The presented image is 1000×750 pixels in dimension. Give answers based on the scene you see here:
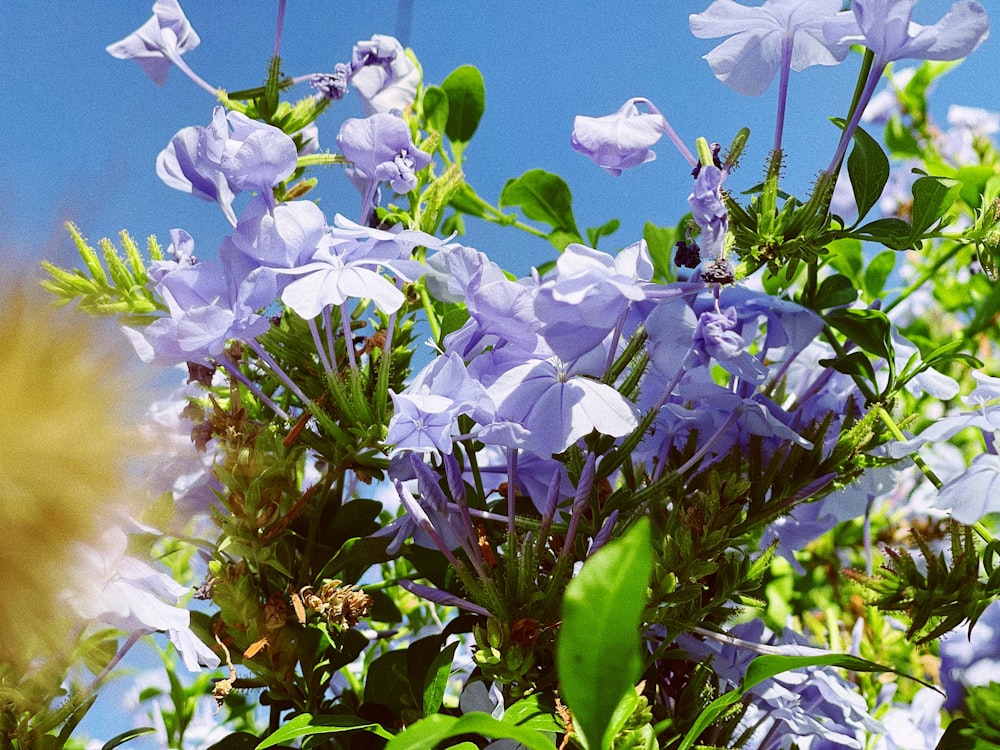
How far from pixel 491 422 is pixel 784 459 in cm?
13

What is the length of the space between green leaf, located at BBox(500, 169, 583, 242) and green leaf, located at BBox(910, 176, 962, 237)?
0.64ft

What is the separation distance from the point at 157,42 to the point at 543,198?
208 millimetres

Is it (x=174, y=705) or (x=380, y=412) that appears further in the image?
(x=174, y=705)

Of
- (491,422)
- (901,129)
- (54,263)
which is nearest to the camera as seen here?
(491,422)

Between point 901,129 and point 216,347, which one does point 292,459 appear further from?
point 901,129

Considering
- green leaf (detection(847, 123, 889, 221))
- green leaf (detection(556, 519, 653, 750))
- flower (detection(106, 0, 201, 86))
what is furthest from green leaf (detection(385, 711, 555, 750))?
flower (detection(106, 0, 201, 86))

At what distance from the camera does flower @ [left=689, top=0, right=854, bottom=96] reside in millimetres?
323

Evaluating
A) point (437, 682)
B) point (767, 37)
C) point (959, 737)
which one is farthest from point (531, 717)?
point (767, 37)

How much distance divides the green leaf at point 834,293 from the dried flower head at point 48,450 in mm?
301

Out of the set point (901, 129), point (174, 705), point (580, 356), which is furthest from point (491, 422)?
point (901, 129)

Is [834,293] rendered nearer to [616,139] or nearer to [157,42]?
[616,139]

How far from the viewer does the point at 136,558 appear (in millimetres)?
334

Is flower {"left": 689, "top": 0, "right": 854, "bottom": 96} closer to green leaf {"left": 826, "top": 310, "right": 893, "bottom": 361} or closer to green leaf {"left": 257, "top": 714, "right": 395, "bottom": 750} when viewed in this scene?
green leaf {"left": 826, "top": 310, "right": 893, "bottom": 361}

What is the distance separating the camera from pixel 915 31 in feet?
1.03
